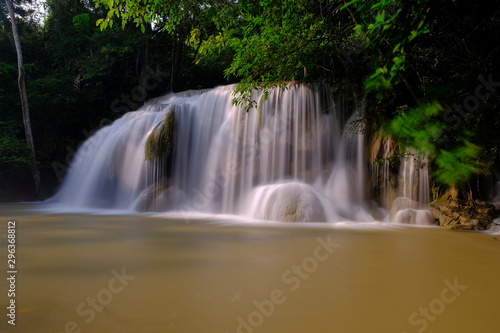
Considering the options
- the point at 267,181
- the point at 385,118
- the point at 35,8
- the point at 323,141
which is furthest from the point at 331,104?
the point at 35,8

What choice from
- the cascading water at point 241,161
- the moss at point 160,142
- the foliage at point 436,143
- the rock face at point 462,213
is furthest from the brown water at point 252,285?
the moss at point 160,142

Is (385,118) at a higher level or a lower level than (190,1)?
lower

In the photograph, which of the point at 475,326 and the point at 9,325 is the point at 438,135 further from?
the point at 9,325

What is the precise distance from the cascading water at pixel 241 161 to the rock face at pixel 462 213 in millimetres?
1055

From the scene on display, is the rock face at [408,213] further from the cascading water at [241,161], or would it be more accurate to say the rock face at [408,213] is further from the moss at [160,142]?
the moss at [160,142]

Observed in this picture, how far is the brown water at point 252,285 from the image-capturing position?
5.94ft

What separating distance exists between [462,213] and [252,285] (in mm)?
5441

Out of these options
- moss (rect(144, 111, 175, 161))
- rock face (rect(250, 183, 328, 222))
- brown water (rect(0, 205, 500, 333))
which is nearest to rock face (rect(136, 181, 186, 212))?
moss (rect(144, 111, 175, 161))

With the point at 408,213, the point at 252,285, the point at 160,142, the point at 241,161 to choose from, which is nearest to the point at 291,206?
the point at 408,213

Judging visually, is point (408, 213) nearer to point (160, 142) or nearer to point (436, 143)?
point (436, 143)

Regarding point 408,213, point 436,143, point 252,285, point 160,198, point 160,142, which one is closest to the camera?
point 252,285

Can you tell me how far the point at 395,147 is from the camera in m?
7.91

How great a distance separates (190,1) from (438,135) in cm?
376

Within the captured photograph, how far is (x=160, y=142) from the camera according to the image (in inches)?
399
